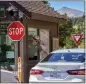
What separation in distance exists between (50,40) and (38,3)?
2040 millimetres

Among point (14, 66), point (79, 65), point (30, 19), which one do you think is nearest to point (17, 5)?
point (30, 19)

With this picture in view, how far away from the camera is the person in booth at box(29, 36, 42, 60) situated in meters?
16.6

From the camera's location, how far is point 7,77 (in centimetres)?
1438

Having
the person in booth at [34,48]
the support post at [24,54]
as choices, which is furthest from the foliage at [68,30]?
the support post at [24,54]

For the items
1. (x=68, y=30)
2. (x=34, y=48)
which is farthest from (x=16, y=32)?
(x=68, y=30)

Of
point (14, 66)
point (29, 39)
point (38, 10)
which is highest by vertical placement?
point (38, 10)

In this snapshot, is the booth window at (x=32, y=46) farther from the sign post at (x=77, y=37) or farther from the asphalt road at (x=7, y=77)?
the sign post at (x=77, y=37)

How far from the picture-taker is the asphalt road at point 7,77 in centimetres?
1394

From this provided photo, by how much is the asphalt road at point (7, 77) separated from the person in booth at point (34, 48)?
183 centimetres

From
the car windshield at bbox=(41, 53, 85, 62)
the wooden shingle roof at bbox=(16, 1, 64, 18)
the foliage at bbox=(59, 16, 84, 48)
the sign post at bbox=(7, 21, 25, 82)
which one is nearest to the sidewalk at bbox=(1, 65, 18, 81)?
the sign post at bbox=(7, 21, 25, 82)

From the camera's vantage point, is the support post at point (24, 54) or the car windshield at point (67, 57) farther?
the support post at point (24, 54)

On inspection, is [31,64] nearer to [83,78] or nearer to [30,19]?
[30,19]

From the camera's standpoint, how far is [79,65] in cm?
1005

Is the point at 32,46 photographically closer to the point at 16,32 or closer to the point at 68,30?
the point at 16,32
